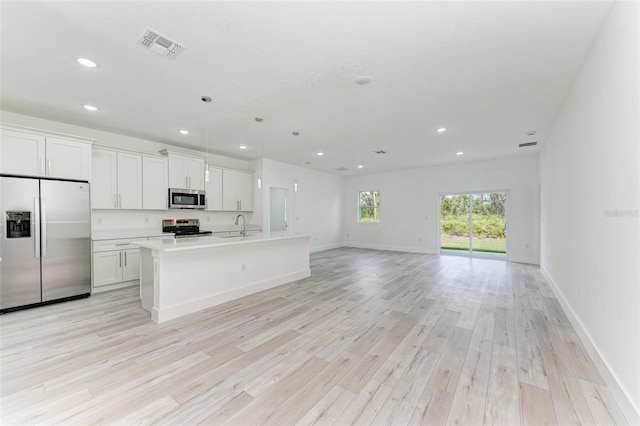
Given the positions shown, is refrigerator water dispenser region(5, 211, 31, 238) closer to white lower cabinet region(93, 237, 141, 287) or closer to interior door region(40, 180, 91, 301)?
interior door region(40, 180, 91, 301)

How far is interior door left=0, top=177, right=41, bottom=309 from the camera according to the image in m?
3.37

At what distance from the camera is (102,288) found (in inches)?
168

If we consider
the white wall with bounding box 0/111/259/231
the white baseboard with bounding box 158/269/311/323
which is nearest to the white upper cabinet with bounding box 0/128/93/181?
the white wall with bounding box 0/111/259/231

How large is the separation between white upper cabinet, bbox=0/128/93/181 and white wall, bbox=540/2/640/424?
6.11m

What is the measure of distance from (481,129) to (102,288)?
6.94 meters

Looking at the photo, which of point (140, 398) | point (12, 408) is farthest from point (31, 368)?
point (140, 398)

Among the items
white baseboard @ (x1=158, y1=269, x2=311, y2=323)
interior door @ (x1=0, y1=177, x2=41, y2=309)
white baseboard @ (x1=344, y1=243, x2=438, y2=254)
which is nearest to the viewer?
white baseboard @ (x1=158, y1=269, x2=311, y2=323)

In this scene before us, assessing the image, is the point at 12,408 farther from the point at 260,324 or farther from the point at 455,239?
the point at 455,239

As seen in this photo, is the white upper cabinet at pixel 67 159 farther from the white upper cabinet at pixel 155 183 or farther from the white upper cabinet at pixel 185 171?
the white upper cabinet at pixel 185 171

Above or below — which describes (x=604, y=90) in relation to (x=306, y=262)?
above

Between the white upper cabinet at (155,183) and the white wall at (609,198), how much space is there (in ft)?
20.5

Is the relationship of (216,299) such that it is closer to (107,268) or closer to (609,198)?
(107,268)

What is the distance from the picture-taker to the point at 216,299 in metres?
3.68

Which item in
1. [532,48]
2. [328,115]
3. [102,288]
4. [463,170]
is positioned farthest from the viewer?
[463,170]
